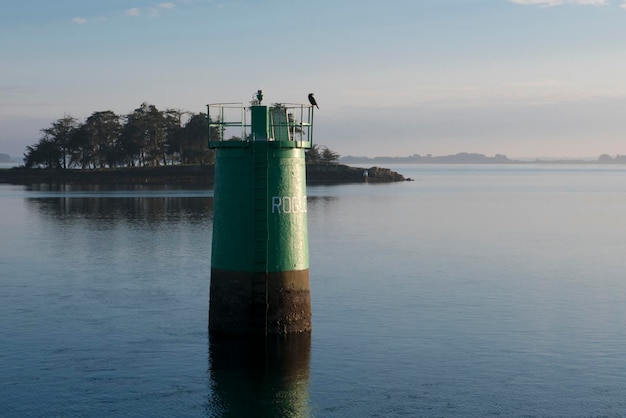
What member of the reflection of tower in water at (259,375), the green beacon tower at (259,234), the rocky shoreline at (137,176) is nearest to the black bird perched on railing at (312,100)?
the green beacon tower at (259,234)

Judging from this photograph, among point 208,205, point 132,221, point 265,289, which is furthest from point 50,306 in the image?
point 208,205

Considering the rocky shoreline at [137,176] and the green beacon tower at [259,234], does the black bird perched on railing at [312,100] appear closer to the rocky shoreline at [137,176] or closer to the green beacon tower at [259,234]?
the green beacon tower at [259,234]

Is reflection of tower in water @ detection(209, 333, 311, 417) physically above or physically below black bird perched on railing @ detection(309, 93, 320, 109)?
below

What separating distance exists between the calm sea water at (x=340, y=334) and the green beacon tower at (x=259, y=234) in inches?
48.4

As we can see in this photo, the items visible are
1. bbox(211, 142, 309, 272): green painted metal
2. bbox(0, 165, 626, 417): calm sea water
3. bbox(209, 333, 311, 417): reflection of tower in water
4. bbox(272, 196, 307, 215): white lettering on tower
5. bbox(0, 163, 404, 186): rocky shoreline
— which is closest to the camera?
bbox(209, 333, 311, 417): reflection of tower in water

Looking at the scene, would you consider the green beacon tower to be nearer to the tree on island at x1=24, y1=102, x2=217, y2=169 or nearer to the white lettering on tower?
the white lettering on tower

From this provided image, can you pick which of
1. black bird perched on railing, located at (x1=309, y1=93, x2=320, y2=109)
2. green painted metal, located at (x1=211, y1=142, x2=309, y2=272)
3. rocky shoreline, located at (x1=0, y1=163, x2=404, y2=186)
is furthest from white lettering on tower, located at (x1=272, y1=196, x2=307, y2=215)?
rocky shoreline, located at (x1=0, y1=163, x2=404, y2=186)

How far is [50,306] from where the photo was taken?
125 feet

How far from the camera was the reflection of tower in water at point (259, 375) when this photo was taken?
24.8m

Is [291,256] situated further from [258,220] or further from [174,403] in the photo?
[174,403]

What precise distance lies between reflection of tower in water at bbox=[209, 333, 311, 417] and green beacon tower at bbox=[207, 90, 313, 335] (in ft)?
1.73

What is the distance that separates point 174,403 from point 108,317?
11.8m

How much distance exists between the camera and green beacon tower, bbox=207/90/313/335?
29344 mm

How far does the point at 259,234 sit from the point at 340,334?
6338 millimetres
